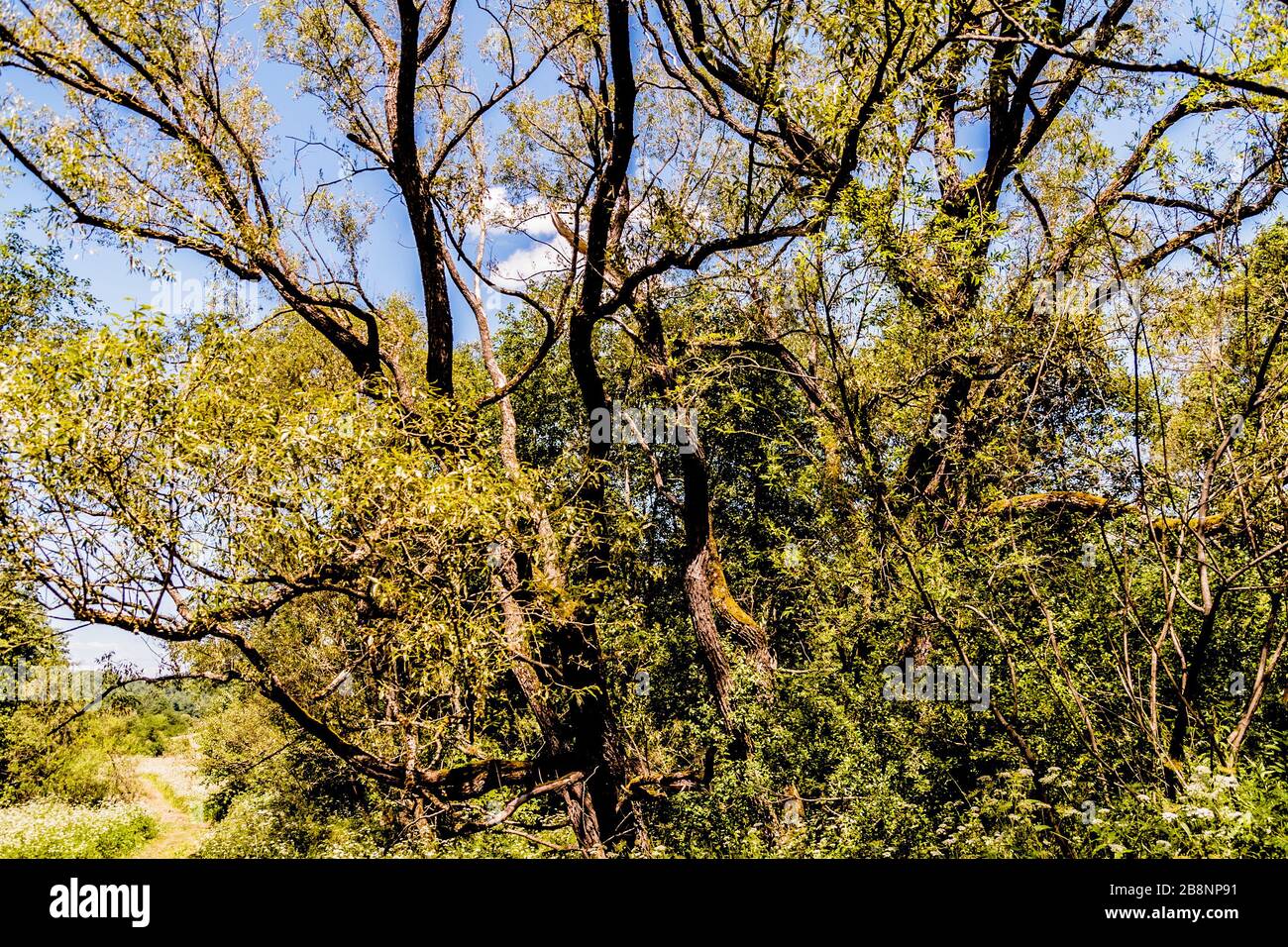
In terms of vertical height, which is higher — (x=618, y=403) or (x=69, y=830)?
(x=618, y=403)

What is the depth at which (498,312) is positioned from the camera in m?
20.2

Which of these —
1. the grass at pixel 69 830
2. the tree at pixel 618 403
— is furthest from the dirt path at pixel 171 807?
the tree at pixel 618 403

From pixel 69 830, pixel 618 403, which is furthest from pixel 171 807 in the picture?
pixel 618 403

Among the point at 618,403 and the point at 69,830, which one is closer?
the point at 618,403

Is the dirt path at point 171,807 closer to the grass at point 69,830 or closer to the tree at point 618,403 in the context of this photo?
the grass at point 69,830

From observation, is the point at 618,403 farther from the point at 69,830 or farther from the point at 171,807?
the point at 171,807

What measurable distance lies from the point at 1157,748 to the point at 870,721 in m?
4.37

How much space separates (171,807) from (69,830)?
17414 mm

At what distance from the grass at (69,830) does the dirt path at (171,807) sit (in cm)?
120

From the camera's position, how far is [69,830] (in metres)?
17.8

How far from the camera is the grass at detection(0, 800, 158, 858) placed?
15.0 metres

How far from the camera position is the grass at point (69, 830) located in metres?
15.0

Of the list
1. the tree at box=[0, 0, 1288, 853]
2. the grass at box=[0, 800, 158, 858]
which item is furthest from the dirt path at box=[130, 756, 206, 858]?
the tree at box=[0, 0, 1288, 853]

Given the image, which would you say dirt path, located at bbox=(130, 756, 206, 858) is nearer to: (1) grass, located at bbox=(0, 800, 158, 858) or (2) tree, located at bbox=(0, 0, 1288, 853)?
(1) grass, located at bbox=(0, 800, 158, 858)
